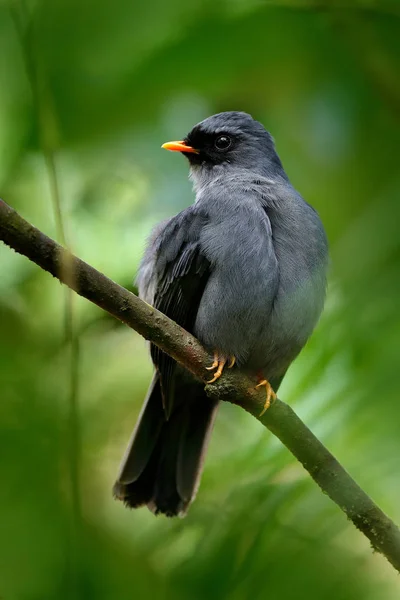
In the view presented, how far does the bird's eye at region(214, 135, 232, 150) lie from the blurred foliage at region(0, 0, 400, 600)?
3.85 metres

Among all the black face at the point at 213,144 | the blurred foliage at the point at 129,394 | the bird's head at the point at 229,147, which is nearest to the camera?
the blurred foliage at the point at 129,394

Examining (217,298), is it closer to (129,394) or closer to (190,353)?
(190,353)

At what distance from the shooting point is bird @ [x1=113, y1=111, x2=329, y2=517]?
4.05 m

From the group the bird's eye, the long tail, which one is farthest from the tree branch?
the bird's eye

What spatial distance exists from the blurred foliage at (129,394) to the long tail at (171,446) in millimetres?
2992

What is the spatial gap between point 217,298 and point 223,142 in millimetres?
1753

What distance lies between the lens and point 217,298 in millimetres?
4094

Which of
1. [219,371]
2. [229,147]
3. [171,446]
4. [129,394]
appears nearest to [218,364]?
[219,371]

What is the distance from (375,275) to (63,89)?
22.0 inches

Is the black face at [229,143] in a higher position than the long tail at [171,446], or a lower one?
higher

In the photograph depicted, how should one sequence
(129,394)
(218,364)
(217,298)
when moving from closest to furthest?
(129,394) → (218,364) → (217,298)

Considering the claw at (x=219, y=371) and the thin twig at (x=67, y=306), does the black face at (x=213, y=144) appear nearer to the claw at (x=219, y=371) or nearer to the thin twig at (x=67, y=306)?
the claw at (x=219, y=371)

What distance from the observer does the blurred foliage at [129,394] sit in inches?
28.1

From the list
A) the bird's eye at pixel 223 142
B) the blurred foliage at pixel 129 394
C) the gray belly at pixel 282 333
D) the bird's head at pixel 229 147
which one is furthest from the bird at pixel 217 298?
the blurred foliage at pixel 129 394
